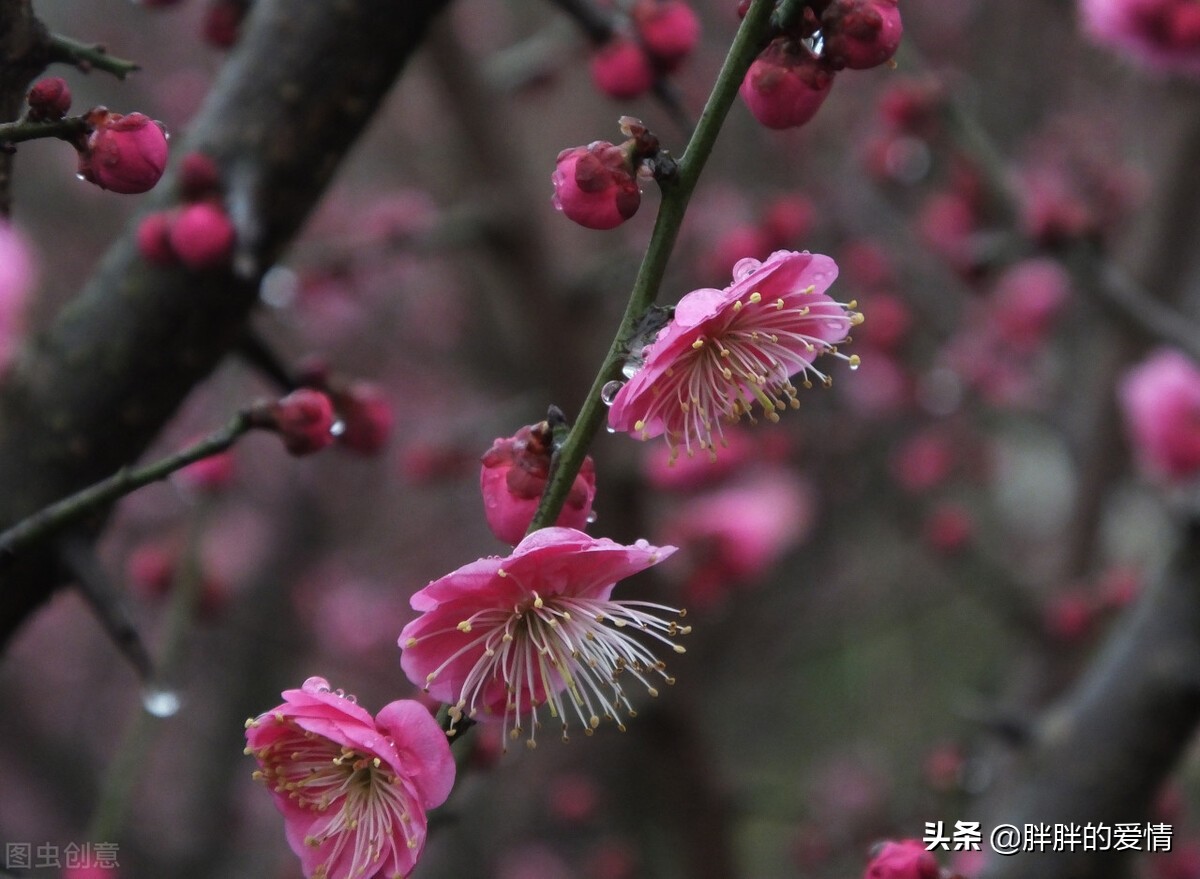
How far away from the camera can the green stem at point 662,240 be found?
80cm

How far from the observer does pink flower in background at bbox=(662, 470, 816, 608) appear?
262cm

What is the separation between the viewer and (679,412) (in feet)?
3.31

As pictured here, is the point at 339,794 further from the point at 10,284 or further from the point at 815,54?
the point at 815,54

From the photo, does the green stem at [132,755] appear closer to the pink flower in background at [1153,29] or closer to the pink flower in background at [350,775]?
the pink flower in background at [350,775]

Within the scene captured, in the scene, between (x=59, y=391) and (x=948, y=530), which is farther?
(x=948, y=530)

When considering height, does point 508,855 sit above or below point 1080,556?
below

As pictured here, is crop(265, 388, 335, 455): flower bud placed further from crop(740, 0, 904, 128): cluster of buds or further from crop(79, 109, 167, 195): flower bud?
crop(740, 0, 904, 128): cluster of buds

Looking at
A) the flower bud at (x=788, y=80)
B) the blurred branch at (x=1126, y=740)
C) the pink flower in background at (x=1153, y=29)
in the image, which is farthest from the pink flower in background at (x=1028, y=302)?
the flower bud at (x=788, y=80)

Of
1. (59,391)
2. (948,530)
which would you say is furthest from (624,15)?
(948,530)

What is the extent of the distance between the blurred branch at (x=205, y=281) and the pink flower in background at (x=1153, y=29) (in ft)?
3.75

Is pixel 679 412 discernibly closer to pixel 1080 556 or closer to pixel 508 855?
pixel 1080 556

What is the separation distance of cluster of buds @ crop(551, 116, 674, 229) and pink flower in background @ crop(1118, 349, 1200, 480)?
1.76 metres

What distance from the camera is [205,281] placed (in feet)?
3.98

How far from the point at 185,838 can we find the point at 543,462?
3.40 m
